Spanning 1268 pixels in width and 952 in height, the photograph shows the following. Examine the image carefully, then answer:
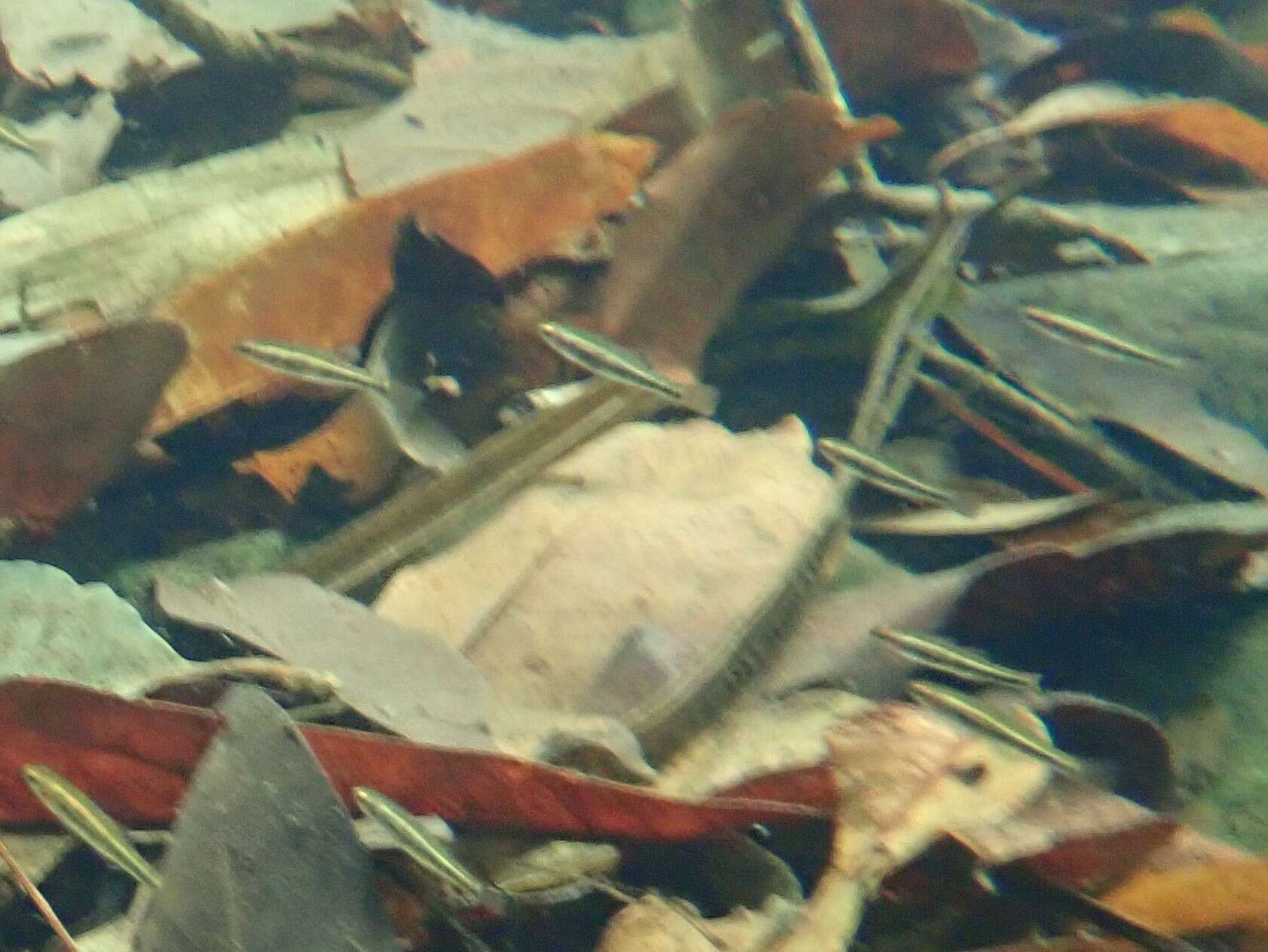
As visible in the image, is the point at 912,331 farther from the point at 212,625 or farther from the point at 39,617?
the point at 39,617

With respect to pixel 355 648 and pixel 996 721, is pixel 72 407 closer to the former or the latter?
pixel 355 648

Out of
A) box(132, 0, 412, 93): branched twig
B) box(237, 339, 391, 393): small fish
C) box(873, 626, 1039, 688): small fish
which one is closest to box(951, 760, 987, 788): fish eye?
box(873, 626, 1039, 688): small fish

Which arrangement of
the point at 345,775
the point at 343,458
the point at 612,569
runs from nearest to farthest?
1. the point at 345,775
2. the point at 612,569
3. the point at 343,458

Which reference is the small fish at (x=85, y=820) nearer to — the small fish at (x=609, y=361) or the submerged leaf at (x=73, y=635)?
the submerged leaf at (x=73, y=635)

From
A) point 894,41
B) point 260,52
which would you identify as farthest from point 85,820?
point 894,41

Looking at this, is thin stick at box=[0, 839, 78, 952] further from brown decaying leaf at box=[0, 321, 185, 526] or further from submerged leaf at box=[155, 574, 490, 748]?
brown decaying leaf at box=[0, 321, 185, 526]

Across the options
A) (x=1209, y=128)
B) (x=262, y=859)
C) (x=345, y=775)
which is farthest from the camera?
(x=1209, y=128)

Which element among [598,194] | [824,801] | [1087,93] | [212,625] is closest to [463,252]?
[598,194]
